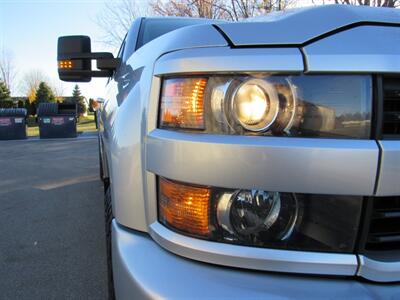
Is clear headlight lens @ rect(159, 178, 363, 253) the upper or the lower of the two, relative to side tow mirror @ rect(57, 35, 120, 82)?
lower

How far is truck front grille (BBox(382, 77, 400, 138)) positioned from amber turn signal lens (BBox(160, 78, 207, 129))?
491 mm

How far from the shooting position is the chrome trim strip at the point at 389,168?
1.05m

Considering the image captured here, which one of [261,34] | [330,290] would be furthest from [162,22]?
[330,290]

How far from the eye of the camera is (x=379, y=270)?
3.60 feet

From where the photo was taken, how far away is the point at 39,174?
680 centimetres

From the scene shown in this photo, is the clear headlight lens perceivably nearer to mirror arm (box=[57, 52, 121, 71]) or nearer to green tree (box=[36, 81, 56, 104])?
mirror arm (box=[57, 52, 121, 71])

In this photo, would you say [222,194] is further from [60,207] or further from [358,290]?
[60,207]

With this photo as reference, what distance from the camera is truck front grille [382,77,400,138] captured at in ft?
3.62

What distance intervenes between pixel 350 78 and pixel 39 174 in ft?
21.3

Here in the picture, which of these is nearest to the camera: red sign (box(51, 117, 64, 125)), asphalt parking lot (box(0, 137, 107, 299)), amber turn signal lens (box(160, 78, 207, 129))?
amber turn signal lens (box(160, 78, 207, 129))

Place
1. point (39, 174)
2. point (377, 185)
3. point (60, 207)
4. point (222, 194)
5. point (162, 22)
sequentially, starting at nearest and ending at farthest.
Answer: point (377, 185), point (222, 194), point (162, 22), point (60, 207), point (39, 174)

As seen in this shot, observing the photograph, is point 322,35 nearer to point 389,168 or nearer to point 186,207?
point 389,168

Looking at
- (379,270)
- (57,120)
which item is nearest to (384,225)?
(379,270)

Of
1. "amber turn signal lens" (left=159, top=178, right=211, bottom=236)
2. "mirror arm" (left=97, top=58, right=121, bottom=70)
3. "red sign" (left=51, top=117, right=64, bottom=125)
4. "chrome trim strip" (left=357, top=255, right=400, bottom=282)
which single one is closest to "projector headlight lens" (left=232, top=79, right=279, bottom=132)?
"amber turn signal lens" (left=159, top=178, right=211, bottom=236)
